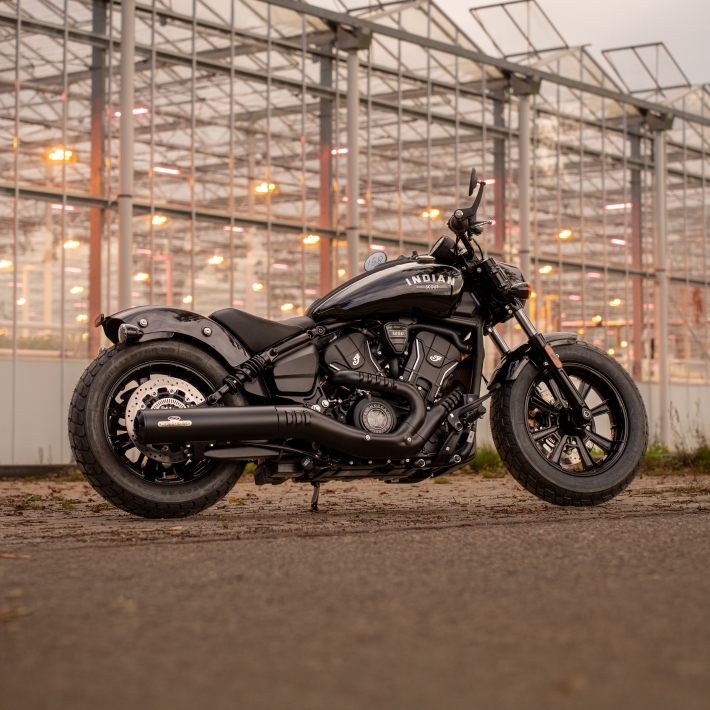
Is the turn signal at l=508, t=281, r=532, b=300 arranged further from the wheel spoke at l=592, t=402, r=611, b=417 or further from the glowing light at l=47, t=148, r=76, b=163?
the glowing light at l=47, t=148, r=76, b=163

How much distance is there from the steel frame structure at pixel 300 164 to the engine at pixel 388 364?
7.85 metres

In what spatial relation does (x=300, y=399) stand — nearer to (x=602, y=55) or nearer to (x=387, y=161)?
(x=387, y=161)

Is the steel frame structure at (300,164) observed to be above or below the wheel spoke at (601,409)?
above

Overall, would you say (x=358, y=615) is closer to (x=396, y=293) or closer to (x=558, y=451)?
(x=396, y=293)

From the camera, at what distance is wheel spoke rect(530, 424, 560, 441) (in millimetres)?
5602

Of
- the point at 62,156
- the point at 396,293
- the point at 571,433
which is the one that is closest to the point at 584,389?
the point at 571,433

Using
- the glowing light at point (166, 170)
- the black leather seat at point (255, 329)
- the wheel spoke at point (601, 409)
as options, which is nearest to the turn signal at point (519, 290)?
the wheel spoke at point (601, 409)

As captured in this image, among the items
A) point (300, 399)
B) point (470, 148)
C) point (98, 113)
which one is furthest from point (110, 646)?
point (470, 148)

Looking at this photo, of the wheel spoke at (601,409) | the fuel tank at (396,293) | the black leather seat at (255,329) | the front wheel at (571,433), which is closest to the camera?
the black leather seat at (255,329)

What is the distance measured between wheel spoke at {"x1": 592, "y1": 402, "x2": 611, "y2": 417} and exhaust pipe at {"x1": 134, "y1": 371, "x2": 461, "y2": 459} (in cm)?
78

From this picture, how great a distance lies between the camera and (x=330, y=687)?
73.6 inches

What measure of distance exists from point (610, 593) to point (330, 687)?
1072mm

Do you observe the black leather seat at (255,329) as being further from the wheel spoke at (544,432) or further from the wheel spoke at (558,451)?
the wheel spoke at (558,451)

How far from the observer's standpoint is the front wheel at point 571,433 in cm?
543
